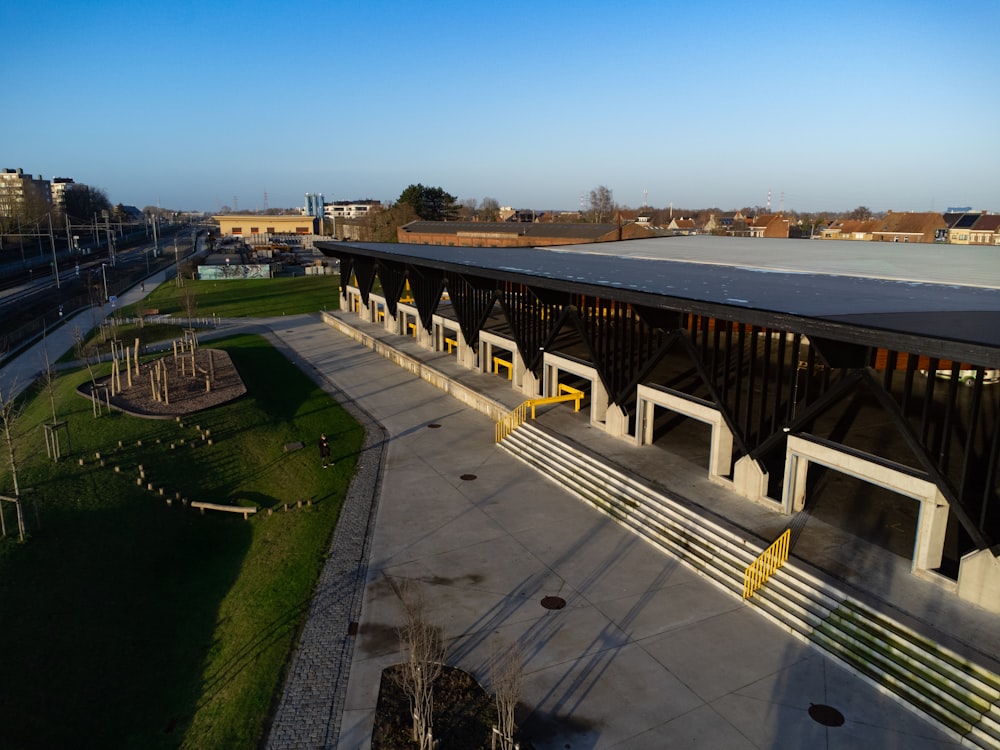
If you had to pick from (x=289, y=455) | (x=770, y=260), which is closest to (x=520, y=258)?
(x=770, y=260)

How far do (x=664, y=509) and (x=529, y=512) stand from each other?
155 inches

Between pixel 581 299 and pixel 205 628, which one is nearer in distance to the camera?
pixel 205 628

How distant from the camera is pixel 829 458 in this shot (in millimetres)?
16484

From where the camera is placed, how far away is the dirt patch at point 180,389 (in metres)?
28.5

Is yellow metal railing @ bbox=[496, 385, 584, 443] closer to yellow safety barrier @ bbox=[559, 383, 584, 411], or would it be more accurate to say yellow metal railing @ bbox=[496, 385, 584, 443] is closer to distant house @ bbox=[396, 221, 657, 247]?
yellow safety barrier @ bbox=[559, 383, 584, 411]

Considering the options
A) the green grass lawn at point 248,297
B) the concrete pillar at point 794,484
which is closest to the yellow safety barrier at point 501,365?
the concrete pillar at point 794,484

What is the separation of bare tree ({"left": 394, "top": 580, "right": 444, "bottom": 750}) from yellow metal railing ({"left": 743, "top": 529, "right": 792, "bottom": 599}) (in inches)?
277

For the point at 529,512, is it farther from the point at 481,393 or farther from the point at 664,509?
the point at 481,393

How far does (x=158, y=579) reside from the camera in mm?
17562

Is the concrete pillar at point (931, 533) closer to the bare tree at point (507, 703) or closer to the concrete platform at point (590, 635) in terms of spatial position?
the concrete platform at point (590, 635)

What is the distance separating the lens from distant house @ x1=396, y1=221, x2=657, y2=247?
6594 cm

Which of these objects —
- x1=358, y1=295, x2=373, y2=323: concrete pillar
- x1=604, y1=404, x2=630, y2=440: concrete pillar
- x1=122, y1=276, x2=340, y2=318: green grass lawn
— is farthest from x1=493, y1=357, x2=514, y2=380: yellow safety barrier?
x1=122, y1=276, x2=340, y2=318: green grass lawn

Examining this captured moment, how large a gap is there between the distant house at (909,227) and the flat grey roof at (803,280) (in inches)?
2219

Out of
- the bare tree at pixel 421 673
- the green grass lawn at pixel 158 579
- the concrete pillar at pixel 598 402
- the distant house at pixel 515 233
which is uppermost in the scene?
the distant house at pixel 515 233
